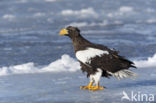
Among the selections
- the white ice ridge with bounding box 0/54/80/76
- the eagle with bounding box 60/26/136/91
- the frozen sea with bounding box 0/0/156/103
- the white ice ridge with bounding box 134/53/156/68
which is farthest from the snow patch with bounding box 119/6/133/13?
the eagle with bounding box 60/26/136/91

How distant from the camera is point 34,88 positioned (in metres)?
6.83

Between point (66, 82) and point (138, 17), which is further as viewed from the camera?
point (138, 17)

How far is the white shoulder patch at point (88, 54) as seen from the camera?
21.2 ft

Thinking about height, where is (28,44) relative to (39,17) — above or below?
below

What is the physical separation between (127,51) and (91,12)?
8780 millimetres

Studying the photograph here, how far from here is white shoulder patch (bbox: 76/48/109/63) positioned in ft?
21.2

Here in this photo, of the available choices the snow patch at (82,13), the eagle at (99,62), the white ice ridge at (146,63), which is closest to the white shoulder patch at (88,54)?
the eagle at (99,62)

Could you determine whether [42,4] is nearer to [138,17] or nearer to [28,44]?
[138,17]

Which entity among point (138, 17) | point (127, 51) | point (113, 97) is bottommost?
point (113, 97)

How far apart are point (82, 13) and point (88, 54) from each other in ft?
40.6

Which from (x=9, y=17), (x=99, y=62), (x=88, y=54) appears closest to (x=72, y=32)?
(x=88, y=54)

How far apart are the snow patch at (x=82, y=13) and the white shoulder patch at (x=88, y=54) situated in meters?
11.4

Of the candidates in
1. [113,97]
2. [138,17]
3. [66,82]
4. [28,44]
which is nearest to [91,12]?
[138,17]

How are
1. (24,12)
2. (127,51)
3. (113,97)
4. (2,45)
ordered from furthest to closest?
(24,12)
(2,45)
(127,51)
(113,97)
